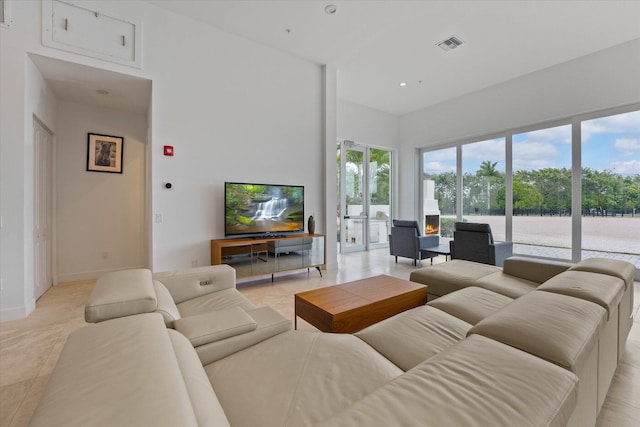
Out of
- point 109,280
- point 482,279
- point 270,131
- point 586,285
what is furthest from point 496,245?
point 109,280

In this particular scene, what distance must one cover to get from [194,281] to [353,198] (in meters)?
4.97

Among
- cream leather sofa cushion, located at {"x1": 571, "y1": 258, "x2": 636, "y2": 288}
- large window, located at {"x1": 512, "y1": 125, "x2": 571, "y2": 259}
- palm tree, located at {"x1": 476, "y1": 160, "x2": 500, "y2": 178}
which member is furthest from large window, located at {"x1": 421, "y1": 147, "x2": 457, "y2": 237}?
cream leather sofa cushion, located at {"x1": 571, "y1": 258, "x2": 636, "y2": 288}

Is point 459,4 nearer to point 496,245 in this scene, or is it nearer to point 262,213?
point 496,245

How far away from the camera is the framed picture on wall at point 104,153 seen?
411 cm

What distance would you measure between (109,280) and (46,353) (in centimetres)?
126

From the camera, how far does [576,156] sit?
4496mm

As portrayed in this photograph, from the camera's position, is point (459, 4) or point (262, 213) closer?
point (459, 4)

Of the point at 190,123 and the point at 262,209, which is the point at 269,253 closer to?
the point at 262,209

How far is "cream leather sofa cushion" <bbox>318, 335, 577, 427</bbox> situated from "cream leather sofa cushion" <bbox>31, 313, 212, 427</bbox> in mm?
359

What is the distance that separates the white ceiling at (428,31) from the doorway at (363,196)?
199 centimetres

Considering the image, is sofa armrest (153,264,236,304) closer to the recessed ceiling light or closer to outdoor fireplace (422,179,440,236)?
the recessed ceiling light

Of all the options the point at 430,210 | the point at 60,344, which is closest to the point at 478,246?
the point at 430,210

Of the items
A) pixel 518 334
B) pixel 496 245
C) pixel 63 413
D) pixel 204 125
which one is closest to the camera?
pixel 63 413

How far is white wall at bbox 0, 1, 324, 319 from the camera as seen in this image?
268 centimetres
